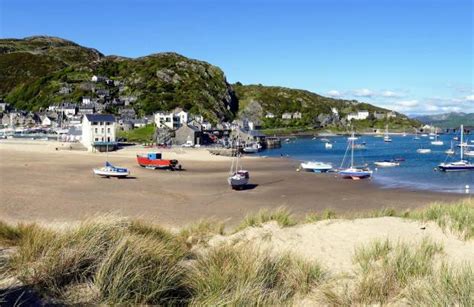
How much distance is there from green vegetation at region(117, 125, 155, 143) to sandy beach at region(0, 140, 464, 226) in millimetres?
51085

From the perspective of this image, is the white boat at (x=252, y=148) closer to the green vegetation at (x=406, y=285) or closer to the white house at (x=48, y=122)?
the white house at (x=48, y=122)

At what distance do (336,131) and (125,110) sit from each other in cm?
8484

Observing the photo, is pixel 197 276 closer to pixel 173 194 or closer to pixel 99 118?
pixel 173 194

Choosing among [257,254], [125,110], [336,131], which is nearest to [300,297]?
[257,254]

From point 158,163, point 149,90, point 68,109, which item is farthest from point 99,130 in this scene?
point 149,90

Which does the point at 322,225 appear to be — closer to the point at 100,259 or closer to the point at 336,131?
the point at 100,259

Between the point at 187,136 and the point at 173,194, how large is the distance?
223 ft

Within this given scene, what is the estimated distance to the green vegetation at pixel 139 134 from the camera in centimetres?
10493

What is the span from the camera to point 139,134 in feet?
365

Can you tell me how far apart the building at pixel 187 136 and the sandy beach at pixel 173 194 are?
4789cm

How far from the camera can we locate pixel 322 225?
14.7m

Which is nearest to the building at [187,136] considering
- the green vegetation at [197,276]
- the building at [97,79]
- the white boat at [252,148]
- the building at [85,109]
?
the white boat at [252,148]

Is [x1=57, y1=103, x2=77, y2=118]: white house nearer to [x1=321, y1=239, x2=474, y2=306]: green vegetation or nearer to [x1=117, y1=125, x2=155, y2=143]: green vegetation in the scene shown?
[x1=117, y1=125, x2=155, y2=143]: green vegetation

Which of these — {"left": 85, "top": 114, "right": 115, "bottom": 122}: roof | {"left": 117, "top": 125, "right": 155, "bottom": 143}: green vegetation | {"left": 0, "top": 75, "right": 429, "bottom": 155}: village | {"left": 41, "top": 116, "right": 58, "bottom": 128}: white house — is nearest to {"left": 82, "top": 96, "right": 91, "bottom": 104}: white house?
{"left": 0, "top": 75, "right": 429, "bottom": 155}: village
